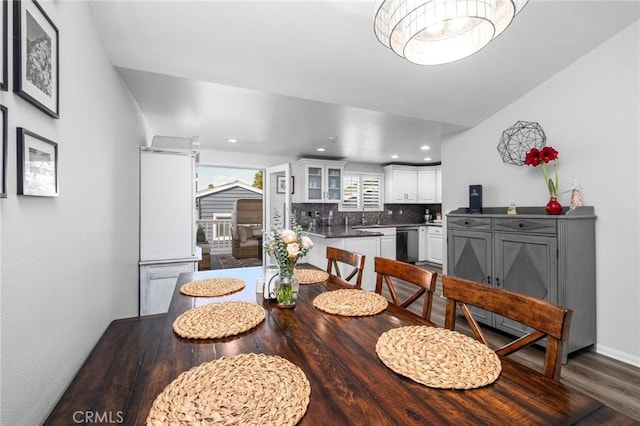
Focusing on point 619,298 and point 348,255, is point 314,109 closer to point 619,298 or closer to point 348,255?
point 348,255

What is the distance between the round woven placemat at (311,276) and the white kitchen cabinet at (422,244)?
4.53 m

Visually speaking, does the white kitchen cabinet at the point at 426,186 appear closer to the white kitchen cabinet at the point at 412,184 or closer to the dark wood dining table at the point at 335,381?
the white kitchen cabinet at the point at 412,184

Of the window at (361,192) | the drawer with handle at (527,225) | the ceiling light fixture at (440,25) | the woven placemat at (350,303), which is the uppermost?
the ceiling light fixture at (440,25)

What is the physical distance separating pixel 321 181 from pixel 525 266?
11.8ft

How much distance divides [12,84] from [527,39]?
309cm

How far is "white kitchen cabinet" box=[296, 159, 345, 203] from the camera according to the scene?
5.27 meters

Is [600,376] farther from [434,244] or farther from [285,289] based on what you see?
[434,244]

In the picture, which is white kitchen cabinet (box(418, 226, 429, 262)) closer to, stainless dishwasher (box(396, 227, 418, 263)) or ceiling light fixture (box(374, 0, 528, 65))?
stainless dishwasher (box(396, 227, 418, 263))

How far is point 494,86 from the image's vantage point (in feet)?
9.01

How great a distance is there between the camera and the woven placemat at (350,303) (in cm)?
129

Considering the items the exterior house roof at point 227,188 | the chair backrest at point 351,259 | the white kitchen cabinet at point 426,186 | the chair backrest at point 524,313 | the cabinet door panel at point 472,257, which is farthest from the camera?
the exterior house roof at point 227,188

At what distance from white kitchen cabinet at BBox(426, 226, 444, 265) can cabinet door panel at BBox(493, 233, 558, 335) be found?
124 inches

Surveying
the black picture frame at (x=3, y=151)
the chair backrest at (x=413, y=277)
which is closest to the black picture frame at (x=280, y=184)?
the chair backrest at (x=413, y=277)

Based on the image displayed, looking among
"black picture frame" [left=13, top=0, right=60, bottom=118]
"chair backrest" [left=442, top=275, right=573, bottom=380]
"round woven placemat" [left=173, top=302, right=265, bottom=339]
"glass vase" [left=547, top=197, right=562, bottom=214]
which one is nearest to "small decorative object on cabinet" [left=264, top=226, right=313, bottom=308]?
"round woven placemat" [left=173, top=302, right=265, bottom=339]
